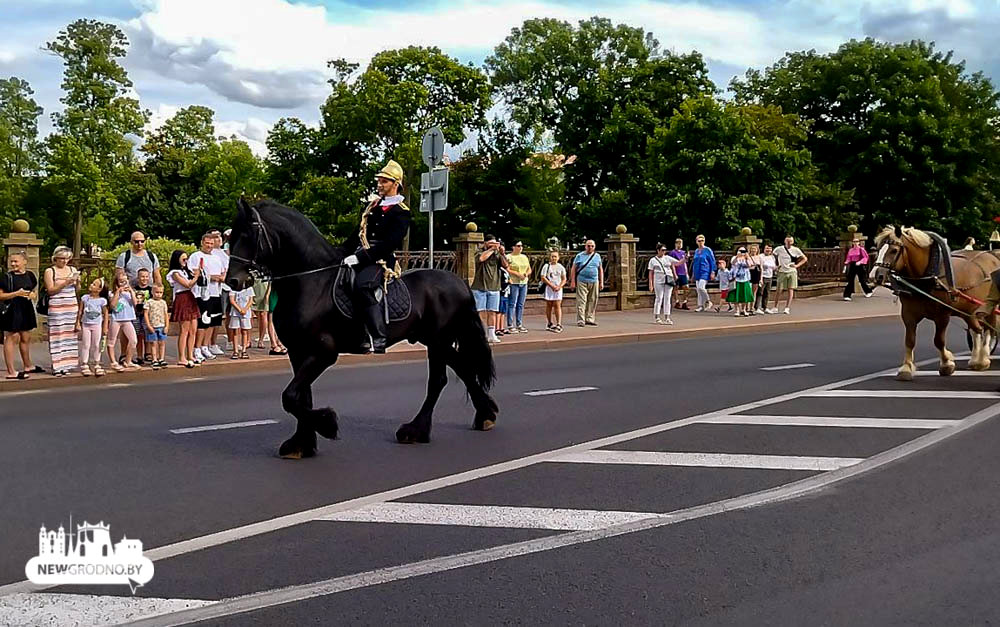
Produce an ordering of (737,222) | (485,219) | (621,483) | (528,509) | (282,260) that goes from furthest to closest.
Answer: (485,219), (737,222), (282,260), (621,483), (528,509)

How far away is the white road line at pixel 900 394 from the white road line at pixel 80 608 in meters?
9.27

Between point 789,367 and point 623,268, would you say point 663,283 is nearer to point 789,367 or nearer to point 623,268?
point 623,268

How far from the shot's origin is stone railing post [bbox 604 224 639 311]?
27.9 meters

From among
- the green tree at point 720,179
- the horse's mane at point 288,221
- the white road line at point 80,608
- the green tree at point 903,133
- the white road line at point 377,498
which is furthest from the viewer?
the green tree at point 903,133

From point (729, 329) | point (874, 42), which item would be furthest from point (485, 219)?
point (729, 329)

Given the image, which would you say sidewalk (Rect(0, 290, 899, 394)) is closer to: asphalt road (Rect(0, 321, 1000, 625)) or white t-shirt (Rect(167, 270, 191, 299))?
white t-shirt (Rect(167, 270, 191, 299))

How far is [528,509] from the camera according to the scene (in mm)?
6711

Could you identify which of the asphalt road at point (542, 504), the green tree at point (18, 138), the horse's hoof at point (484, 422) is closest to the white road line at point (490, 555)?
the asphalt road at point (542, 504)

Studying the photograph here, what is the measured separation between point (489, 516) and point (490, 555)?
2.85ft

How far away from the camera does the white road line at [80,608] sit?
4656mm

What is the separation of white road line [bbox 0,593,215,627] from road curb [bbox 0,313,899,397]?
29.8ft

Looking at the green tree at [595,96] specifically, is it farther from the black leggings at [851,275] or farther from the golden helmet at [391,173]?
the golden helmet at [391,173]

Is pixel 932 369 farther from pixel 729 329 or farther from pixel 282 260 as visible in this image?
pixel 282 260

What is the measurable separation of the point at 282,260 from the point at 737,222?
103ft
